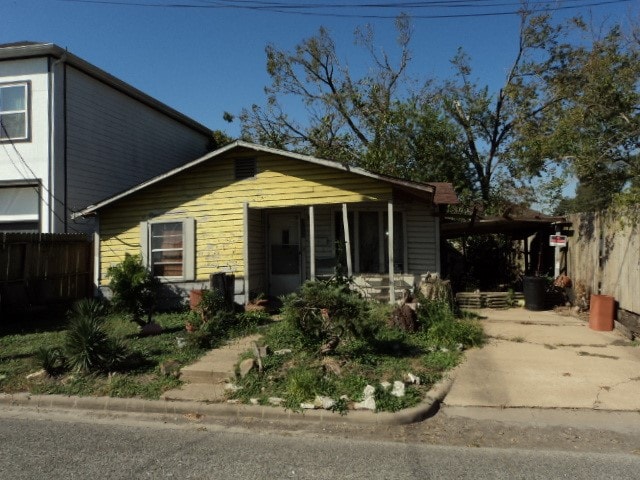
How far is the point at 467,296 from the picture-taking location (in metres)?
12.2

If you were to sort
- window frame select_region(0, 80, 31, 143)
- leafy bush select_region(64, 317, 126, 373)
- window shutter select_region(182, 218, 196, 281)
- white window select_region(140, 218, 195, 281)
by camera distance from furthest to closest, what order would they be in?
1. window frame select_region(0, 80, 31, 143)
2. white window select_region(140, 218, 195, 281)
3. window shutter select_region(182, 218, 196, 281)
4. leafy bush select_region(64, 317, 126, 373)

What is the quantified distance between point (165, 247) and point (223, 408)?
280 inches

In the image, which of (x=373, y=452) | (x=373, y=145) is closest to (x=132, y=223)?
(x=373, y=452)

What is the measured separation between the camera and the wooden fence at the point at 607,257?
8.48 meters

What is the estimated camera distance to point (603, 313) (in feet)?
29.7

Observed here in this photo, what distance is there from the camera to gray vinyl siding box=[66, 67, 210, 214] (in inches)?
533

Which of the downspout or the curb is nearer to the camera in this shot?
the curb

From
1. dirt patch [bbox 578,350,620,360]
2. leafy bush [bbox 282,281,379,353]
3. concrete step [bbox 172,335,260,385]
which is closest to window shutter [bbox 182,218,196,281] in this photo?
concrete step [bbox 172,335,260,385]

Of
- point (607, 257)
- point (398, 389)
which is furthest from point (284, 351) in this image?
point (607, 257)

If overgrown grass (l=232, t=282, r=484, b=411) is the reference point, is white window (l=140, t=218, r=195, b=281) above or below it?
above

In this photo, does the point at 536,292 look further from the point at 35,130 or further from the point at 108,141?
the point at 35,130

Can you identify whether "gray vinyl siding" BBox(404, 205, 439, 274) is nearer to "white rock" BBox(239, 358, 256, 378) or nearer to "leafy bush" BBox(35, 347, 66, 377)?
"white rock" BBox(239, 358, 256, 378)

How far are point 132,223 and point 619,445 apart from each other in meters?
10.7

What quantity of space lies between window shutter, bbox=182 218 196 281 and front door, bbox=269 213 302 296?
6.33 feet
